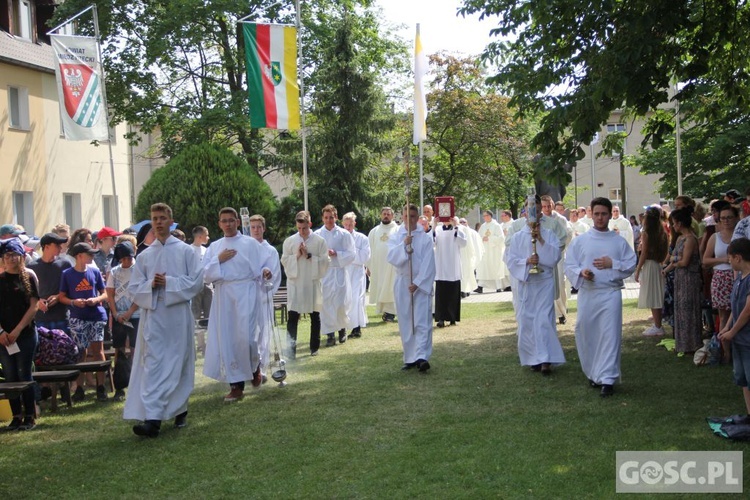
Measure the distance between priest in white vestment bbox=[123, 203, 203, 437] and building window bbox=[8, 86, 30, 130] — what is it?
64.5 feet

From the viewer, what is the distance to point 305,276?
42.6ft

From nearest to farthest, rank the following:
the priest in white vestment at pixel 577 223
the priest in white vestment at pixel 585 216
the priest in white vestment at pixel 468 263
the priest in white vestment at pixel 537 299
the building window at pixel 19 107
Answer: the priest in white vestment at pixel 537 299
the priest in white vestment at pixel 468 263
the priest in white vestment at pixel 577 223
the priest in white vestment at pixel 585 216
the building window at pixel 19 107

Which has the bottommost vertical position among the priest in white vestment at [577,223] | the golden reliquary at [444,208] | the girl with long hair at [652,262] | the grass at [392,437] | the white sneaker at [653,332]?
the grass at [392,437]

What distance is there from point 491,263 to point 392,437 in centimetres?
1700

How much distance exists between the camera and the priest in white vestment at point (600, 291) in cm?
894

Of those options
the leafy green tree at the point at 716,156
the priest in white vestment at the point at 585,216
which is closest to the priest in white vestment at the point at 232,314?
the leafy green tree at the point at 716,156

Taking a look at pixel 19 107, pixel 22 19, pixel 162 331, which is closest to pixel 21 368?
pixel 162 331

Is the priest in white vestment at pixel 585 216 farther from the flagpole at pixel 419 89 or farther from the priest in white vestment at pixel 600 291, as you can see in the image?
the priest in white vestment at pixel 600 291

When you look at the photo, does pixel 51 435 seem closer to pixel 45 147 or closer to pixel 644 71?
pixel 644 71

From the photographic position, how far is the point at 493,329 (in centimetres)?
1467

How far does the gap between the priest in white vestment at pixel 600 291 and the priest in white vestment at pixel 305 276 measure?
4.63 m

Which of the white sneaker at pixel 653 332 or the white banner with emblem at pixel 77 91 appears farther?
the white banner with emblem at pixel 77 91

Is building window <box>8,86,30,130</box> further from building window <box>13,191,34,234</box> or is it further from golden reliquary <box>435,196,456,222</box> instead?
golden reliquary <box>435,196,456,222</box>

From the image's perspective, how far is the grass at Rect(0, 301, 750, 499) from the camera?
20.4 feet
